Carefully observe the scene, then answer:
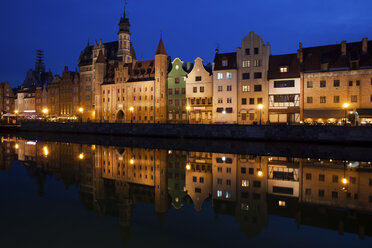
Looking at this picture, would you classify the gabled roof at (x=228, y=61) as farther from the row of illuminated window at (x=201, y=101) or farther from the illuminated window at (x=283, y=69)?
the illuminated window at (x=283, y=69)

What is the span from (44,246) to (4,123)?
95677 mm

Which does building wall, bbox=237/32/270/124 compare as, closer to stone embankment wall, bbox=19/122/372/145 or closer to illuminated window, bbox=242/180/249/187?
stone embankment wall, bbox=19/122/372/145

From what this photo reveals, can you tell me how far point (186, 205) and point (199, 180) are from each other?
5744 millimetres

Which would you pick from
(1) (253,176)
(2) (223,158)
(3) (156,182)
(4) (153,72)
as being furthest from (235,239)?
(4) (153,72)

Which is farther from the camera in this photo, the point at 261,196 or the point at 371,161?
the point at 371,161

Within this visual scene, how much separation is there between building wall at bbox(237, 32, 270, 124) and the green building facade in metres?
14.4

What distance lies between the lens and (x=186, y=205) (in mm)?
13867

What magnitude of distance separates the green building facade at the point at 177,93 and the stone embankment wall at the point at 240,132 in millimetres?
14591

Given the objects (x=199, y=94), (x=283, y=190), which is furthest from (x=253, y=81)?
(x=283, y=190)

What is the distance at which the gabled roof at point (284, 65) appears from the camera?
5563 centimetres

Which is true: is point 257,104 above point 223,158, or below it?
above

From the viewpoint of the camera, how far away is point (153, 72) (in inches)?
2990

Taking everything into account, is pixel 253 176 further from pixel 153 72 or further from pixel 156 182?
pixel 153 72

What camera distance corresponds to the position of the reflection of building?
1516cm
